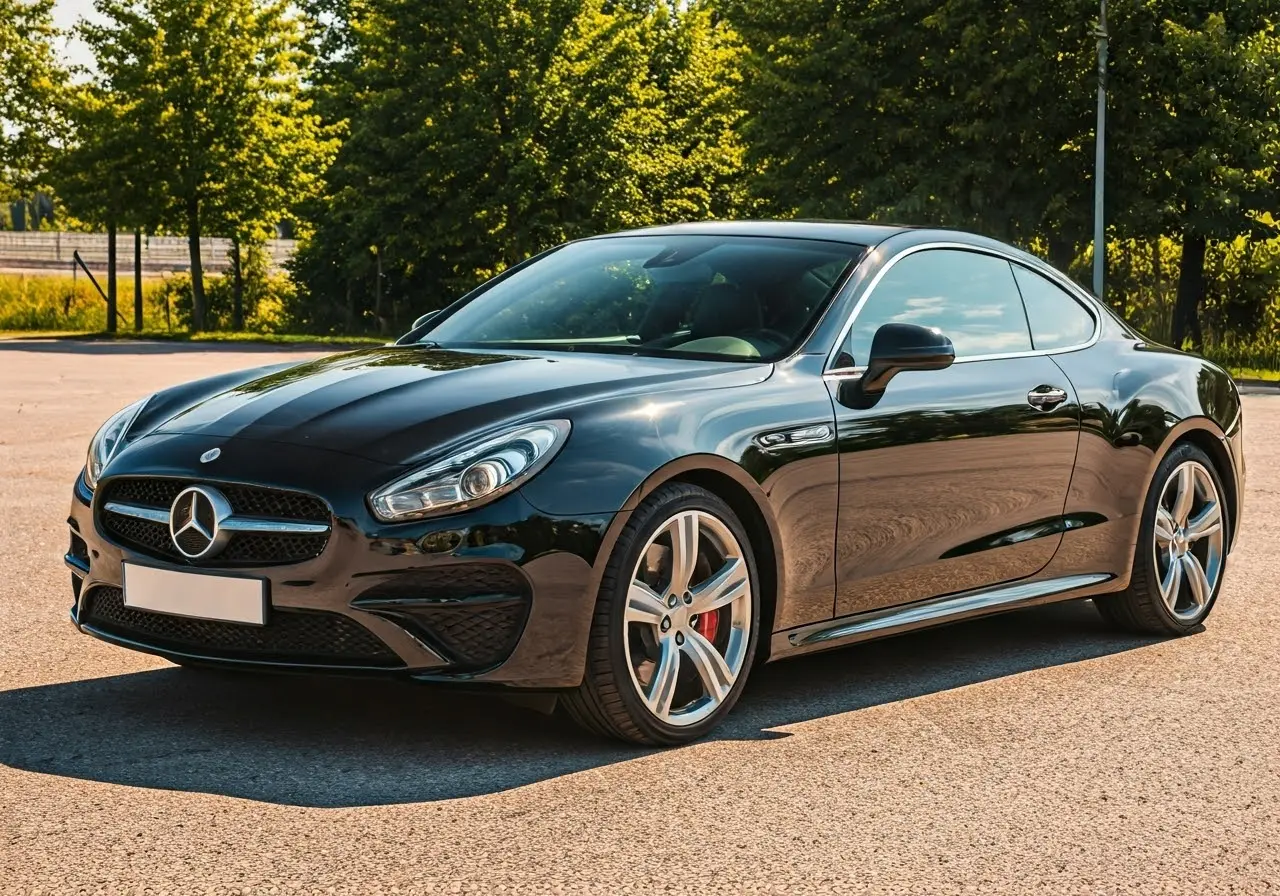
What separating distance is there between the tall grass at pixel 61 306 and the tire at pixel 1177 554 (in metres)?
40.0

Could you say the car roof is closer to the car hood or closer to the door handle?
the door handle

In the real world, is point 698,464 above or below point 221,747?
above

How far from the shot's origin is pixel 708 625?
5.27 m

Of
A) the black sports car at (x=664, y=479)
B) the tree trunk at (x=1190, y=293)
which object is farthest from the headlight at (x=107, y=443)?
the tree trunk at (x=1190, y=293)

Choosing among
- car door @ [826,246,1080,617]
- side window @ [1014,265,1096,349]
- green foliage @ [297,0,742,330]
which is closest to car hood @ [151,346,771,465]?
car door @ [826,246,1080,617]

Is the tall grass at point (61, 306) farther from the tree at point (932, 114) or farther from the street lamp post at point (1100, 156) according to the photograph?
the street lamp post at point (1100, 156)

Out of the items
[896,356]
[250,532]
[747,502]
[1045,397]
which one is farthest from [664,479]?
[1045,397]

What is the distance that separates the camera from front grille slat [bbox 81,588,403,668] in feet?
15.7

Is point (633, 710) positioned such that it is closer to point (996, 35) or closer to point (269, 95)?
point (996, 35)

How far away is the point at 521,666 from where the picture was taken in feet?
15.8

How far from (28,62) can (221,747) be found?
145 ft

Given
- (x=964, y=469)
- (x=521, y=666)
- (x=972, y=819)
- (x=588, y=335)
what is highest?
(x=588, y=335)

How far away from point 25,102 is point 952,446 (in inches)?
1666

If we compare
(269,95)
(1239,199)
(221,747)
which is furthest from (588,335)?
(269,95)
